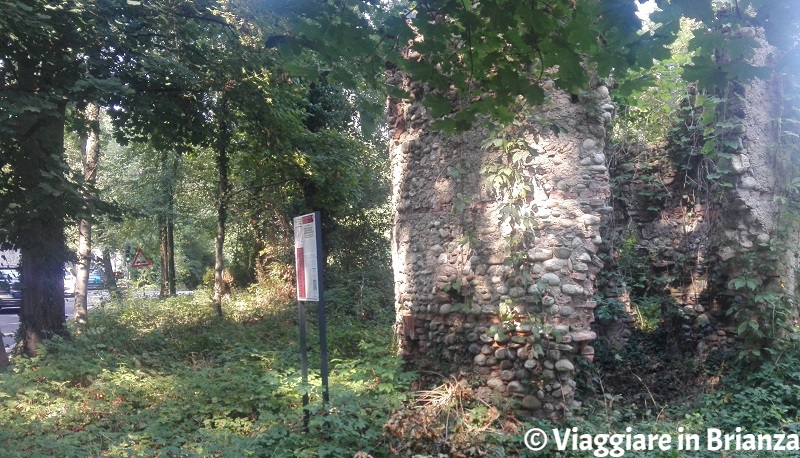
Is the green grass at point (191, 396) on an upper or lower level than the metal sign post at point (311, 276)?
lower

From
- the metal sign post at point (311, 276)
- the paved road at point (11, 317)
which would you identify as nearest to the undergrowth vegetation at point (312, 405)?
the metal sign post at point (311, 276)

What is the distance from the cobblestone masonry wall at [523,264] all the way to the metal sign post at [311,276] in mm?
1872

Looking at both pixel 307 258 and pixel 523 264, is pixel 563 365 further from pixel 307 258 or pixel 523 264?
pixel 307 258

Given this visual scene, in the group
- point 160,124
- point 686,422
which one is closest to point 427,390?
point 686,422

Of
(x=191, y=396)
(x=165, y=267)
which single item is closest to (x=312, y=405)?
(x=191, y=396)

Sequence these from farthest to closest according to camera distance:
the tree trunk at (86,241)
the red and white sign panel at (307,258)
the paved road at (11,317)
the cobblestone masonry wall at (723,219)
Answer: the paved road at (11,317) → the tree trunk at (86,241) → the cobblestone masonry wall at (723,219) → the red and white sign panel at (307,258)

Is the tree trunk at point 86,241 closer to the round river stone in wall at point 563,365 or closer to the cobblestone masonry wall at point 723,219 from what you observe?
the round river stone in wall at point 563,365

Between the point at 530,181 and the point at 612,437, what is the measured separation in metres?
2.83

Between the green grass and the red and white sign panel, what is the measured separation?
0.87 meters

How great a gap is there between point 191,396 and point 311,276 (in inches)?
101

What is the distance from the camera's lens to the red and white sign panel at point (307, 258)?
5.90 m

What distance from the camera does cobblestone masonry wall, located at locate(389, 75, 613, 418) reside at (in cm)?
669

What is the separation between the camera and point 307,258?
6039mm

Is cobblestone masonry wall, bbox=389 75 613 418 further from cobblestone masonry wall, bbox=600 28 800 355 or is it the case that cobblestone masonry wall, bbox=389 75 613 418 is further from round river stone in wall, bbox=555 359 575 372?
cobblestone masonry wall, bbox=600 28 800 355
